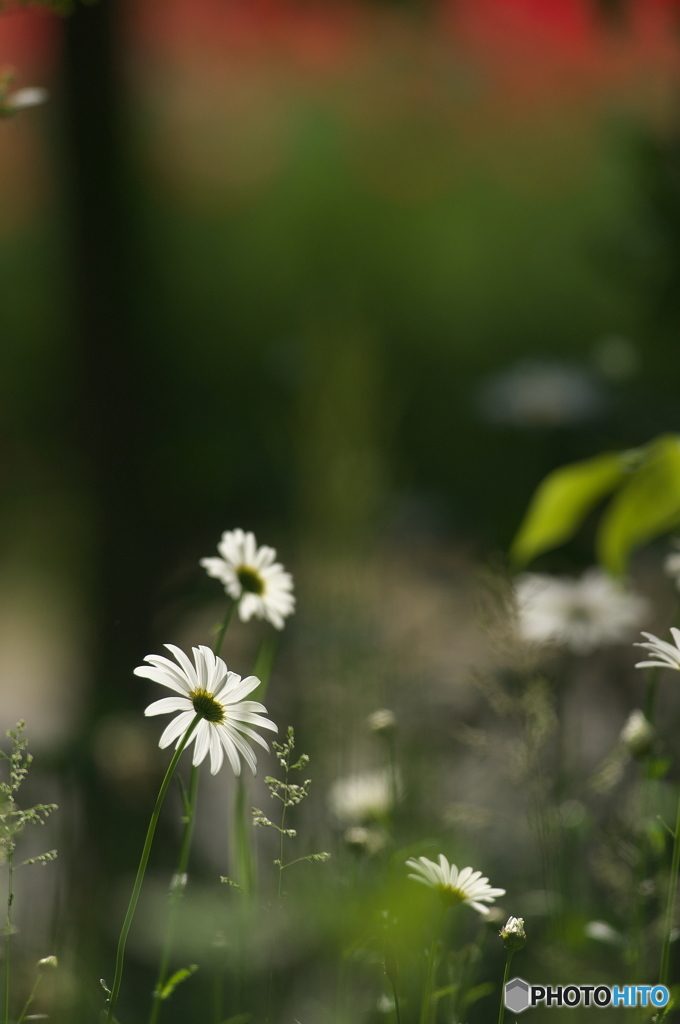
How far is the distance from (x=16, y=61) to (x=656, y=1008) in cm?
226

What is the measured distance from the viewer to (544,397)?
113cm

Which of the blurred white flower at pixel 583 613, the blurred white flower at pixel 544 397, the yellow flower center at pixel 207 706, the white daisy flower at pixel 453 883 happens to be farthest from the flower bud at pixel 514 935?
the blurred white flower at pixel 544 397

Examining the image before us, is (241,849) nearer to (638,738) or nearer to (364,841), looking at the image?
(364,841)

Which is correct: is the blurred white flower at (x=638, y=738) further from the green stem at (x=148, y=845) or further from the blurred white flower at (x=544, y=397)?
the blurred white flower at (x=544, y=397)

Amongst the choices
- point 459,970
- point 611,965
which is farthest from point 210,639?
point 459,970

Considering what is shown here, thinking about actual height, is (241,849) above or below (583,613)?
below

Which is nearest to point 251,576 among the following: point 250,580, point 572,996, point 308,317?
point 250,580

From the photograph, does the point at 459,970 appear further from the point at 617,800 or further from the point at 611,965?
the point at 617,800

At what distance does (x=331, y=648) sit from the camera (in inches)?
19.3

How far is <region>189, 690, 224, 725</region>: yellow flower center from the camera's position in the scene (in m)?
0.27

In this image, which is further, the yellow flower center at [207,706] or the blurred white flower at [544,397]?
the blurred white flower at [544,397]

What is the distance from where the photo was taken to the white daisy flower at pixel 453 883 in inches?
11.0

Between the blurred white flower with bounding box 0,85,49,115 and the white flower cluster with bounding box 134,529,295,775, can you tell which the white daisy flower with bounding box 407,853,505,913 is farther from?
the blurred white flower with bounding box 0,85,49,115

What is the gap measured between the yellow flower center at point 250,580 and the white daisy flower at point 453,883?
0.13 metres
